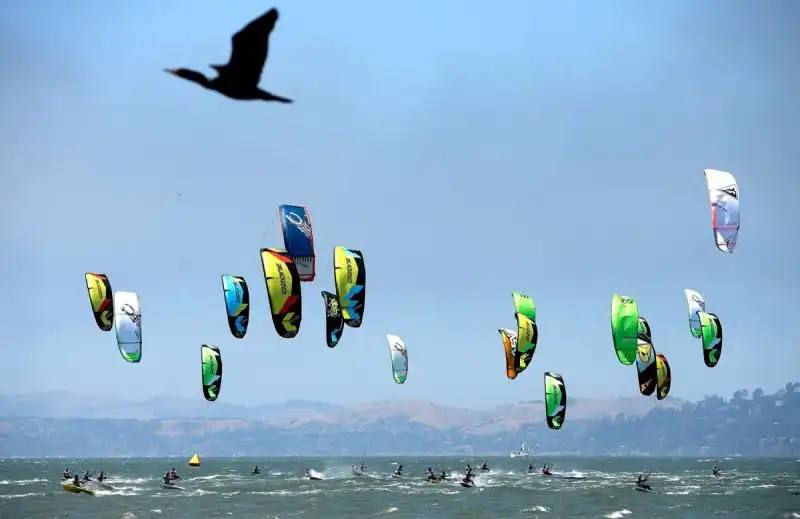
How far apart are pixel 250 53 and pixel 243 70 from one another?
20cm

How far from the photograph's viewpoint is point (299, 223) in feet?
149

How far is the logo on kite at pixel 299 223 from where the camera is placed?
149 ft

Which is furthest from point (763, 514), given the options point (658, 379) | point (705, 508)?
point (658, 379)

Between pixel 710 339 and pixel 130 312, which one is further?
pixel 710 339

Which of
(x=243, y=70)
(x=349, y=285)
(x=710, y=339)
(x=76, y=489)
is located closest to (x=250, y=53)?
(x=243, y=70)

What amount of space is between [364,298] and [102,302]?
15.6 metres

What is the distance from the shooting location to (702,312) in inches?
2527

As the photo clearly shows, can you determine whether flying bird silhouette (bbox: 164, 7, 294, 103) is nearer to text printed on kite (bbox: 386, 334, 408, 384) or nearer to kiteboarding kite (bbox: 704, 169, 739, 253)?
kiteboarding kite (bbox: 704, 169, 739, 253)

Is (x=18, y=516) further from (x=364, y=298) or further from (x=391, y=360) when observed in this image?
(x=364, y=298)

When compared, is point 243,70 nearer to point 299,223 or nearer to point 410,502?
point 299,223

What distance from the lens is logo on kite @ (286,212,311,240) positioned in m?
45.3

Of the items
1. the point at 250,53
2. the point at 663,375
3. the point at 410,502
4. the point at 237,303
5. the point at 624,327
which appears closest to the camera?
the point at 250,53

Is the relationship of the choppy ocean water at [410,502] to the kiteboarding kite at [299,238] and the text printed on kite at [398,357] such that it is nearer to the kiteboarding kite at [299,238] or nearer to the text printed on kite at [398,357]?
the text printed on kite at [398,357]

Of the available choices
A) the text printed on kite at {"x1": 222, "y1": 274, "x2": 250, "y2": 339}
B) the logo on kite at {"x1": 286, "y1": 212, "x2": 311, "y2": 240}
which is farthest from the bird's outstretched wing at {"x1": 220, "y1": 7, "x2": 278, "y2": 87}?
the text printed on kite at {"x1": 222, "y1": 274, "x2": 250, "y2": 339}
